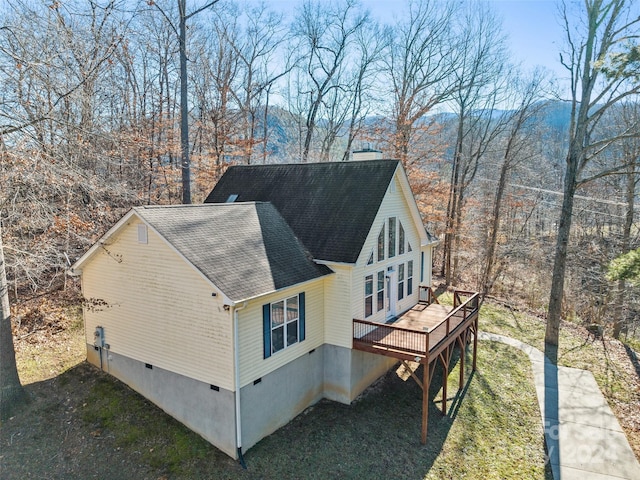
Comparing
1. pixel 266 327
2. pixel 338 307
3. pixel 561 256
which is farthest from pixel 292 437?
pixel 561 256

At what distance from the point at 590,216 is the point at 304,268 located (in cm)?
2319

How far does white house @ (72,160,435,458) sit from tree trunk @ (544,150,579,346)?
7.71 m

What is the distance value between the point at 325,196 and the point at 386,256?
2.89 meters

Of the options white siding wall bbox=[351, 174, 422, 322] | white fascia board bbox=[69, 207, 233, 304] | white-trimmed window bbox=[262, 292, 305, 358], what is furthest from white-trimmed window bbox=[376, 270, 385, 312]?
white fascia board bbox=[69, 207, 233, 304]

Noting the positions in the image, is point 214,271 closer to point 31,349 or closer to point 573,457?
point 31,349

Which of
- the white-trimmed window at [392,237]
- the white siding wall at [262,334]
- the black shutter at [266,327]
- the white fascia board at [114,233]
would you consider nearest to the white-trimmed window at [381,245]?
the white-trimmed window at [392,237]

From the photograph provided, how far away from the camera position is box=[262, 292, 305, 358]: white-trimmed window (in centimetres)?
1000

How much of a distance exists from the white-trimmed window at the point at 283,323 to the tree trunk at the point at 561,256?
12049mm

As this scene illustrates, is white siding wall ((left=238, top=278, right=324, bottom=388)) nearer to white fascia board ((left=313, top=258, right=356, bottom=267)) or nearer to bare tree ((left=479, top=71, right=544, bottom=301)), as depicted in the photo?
white fascia board ((left=313, top=258, right=356, bottom=267))

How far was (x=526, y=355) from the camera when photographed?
16.1 metres

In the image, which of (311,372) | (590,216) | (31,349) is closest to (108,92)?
(31,349)

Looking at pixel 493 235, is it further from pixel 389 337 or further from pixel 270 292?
pixel 270 292

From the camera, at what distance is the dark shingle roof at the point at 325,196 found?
40.1 feet

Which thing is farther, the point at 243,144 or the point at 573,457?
the point at 243,144
